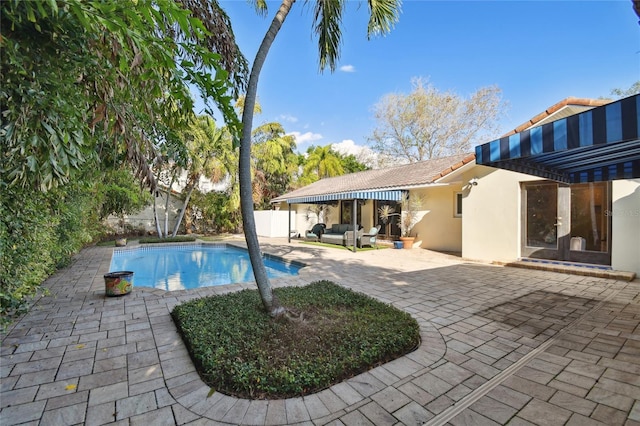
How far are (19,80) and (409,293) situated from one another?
28.6ft

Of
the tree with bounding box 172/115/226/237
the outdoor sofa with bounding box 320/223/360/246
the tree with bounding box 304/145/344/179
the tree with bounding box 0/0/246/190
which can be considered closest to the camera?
the tree with bounding box 0/0/246/190

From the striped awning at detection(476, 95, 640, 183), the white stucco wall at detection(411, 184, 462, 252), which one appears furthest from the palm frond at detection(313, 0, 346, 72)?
the white stucco wall at detection(411, 184, 462, 252)

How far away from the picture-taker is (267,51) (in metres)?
5.64

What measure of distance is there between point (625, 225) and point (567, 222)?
1.82m

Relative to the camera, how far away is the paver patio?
327 cm

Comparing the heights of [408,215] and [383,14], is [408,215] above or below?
below

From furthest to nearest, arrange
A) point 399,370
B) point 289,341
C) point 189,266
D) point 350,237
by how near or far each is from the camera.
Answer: point 350,237
point 189,266
point 289,341
point 399,370

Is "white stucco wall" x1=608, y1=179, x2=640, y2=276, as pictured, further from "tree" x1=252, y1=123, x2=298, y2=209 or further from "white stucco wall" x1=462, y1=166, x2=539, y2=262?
"tree" x1=252, y1=123, x2=298, y2=209

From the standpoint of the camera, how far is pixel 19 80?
2.34m

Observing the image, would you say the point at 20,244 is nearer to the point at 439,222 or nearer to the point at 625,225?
the point at 625,225

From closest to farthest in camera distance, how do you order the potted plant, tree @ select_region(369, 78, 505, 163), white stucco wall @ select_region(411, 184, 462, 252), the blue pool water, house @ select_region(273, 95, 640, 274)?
house @ select_region(273, 95, 640, 274)
the blue pool water
white stucco wall @ select_region(411, 184, 462, 252)
the potted plant
tree @ select_region(369, 78, 505, 163)

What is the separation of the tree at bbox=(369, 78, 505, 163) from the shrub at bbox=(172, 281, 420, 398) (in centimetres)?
3358

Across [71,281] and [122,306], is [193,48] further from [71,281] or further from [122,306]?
[71,281]

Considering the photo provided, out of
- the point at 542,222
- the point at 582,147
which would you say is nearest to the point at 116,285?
the point at 582,147
